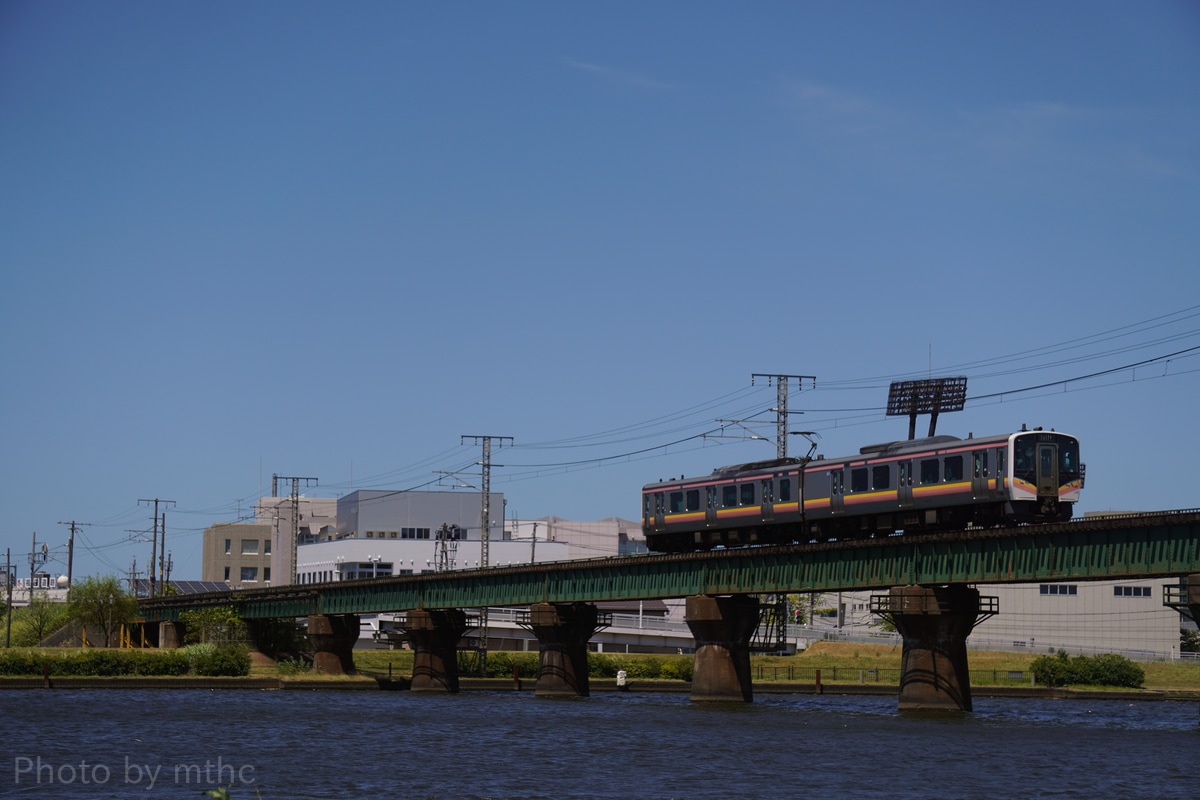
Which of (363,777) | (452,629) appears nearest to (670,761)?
(363,777)

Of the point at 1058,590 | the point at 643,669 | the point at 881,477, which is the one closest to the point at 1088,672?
the point at 1058,590

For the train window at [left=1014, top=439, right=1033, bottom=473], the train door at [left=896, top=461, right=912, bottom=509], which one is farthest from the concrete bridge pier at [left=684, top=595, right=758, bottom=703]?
the train window at [left=1014, top=439, right=1033, bottom=473]

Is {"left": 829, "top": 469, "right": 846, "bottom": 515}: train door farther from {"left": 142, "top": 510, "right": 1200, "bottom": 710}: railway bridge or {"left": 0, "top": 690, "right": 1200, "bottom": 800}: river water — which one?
{"left": 0, "top": 690, "right": 1200, "bottom": 800}: river water

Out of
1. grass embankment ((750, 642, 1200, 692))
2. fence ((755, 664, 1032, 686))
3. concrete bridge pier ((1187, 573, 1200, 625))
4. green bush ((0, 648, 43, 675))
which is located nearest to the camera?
concrete bridge pier ((1187, 573, 1200, 625))

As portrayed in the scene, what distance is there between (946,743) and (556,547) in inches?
4272

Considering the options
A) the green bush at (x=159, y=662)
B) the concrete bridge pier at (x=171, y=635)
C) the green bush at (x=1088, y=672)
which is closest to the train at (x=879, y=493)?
the green bush at (x=159, y=662)

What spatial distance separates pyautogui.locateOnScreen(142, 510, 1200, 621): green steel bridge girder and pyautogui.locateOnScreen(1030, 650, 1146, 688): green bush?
113 feet

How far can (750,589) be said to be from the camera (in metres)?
68.2

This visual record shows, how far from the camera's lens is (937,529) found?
61750 mm

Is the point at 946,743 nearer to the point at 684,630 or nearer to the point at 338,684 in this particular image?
the point at 338,684

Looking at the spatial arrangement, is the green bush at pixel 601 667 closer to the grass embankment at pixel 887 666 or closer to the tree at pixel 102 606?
the grass embankment at pixel 887 666

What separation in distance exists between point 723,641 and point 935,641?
12.3 meters

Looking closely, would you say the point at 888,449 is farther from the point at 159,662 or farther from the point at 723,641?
the point at 159,662

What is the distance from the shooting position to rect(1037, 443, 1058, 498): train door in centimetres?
5900
